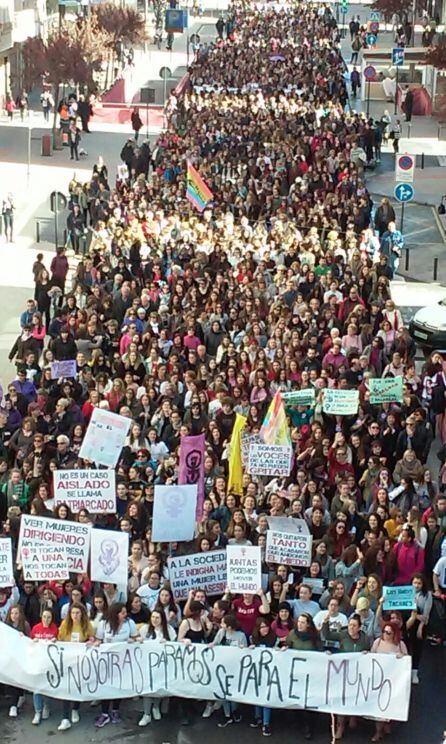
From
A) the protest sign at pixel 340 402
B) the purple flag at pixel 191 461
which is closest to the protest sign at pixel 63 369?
the protest sign at pixel 340 402

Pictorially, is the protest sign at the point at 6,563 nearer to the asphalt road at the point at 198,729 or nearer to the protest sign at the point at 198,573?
the asphalt road at the point at 198,729

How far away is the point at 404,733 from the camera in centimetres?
1444

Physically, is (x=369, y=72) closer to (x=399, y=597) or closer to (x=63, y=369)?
(x=63, y=369)

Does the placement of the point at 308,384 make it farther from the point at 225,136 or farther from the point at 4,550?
the point at 225,136

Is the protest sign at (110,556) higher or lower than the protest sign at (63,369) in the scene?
lower

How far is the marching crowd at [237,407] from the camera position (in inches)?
577

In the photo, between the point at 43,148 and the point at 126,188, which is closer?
the point at 126,188

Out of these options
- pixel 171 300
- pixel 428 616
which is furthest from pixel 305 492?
pixel 171 300

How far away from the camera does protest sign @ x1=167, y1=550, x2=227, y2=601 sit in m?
15.3

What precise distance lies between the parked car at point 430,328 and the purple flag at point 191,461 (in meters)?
9.50

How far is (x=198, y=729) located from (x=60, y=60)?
40.3m

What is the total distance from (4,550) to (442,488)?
216 inches

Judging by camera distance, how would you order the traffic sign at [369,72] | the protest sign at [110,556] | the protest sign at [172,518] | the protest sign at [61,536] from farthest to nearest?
the traffic sign at [369,72] < the protest sign at [172,518] < the protest sign at [61,536] < the protest sign at [110,556]

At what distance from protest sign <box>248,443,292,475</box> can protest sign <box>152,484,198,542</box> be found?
184cm
